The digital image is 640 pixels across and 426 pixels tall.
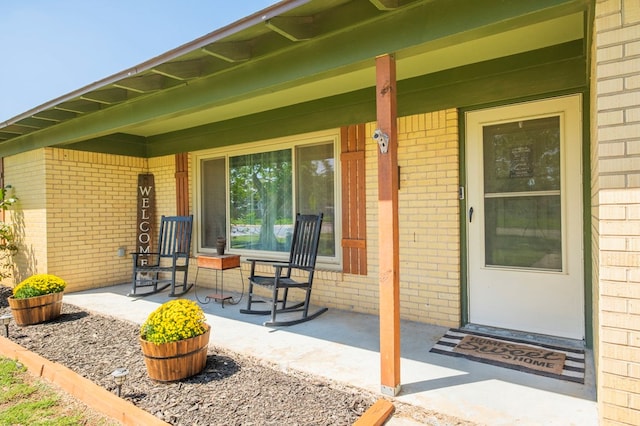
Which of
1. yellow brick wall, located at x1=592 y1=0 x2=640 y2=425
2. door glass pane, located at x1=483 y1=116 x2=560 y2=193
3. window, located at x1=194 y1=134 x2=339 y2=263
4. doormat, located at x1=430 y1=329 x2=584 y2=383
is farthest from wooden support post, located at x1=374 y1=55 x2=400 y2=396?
window, located at x1=194 y1=134 x2=339 y2=263

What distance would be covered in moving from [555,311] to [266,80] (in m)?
2.95

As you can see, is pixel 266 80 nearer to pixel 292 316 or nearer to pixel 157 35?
pixel 292 316

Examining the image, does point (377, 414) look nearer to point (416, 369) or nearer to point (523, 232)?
point (416, 369)

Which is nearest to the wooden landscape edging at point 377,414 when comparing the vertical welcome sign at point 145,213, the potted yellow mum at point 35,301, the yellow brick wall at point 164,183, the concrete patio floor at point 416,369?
the concrete patio floor at point 416,369

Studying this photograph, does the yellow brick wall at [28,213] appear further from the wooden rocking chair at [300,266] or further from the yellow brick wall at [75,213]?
the wooden rocking chair at [300,266]

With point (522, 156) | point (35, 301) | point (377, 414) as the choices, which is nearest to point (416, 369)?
point (377, 414)

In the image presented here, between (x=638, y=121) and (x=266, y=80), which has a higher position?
(x=266, y=80)

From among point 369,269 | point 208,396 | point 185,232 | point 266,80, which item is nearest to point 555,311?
point 369,269

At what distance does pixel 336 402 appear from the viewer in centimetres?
223

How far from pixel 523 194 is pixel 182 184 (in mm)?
4609

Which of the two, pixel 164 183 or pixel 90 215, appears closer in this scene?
pixel 90 215

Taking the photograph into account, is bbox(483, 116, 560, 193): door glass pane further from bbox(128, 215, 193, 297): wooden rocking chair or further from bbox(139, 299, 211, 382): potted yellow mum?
bbox(128, 215, 193, 297): wooden rocking chair

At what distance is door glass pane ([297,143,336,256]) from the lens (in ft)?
14.4

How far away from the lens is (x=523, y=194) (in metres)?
3.21
